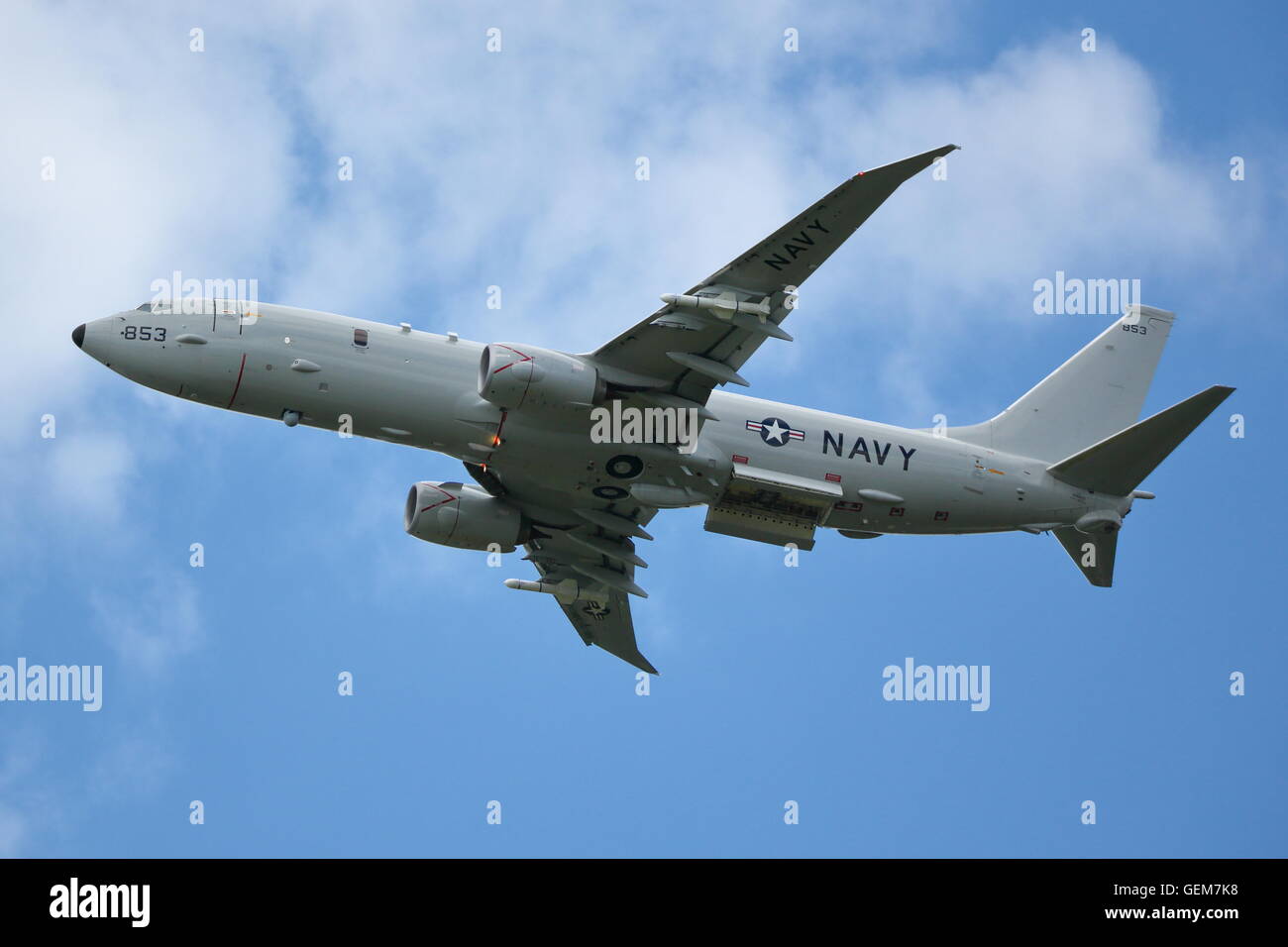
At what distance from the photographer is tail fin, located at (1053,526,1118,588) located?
1918 inches

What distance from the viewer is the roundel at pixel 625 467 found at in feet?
147

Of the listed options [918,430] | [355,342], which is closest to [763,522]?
[918,430]

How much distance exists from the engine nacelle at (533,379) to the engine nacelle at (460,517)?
22.4 feet

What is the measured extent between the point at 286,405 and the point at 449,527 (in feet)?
25.7

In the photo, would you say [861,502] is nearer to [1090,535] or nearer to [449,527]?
[1090,535]

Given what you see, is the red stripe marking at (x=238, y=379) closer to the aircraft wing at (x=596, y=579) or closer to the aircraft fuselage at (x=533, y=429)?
the aircraft fuselage at (x=533, y=429)

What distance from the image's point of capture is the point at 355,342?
42.9 metres

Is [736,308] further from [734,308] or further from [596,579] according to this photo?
[596,579]

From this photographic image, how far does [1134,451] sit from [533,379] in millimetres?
19103

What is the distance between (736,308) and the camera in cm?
4066

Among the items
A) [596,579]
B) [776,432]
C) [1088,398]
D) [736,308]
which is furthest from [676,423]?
[1088,398]

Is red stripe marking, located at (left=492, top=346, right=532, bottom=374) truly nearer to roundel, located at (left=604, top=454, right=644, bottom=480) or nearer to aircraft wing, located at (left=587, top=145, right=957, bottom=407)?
aircraft wing, located at (left=587, top=145, right=957, bottom=407)

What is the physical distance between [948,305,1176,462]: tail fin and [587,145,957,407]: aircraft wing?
34.8ft

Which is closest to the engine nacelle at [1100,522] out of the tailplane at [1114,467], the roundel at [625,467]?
the tailplane at [1114,467]
